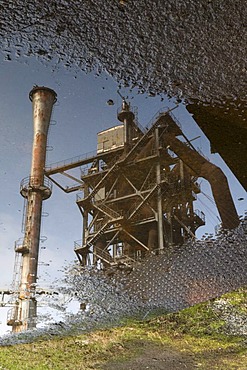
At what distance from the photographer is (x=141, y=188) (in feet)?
6.70

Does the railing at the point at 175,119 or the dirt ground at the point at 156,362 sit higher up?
the railing at the point at 175,119

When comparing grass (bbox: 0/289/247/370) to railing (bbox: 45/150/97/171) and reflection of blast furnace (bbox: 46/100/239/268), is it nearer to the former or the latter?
reflection of blast furnace (bbox: 46/100/239/268)

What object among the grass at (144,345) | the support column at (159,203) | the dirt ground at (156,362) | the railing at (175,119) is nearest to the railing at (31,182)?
the support column at (159,203)

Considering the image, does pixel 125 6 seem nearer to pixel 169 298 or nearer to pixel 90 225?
pixel 90 225

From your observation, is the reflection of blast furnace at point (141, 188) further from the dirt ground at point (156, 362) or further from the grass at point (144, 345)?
the dirt ground at point (156, 362)

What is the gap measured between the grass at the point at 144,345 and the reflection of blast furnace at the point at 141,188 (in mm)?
2726

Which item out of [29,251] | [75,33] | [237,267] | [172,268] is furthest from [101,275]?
[75,33]

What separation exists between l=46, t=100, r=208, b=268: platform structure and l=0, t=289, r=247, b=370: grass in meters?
2.70

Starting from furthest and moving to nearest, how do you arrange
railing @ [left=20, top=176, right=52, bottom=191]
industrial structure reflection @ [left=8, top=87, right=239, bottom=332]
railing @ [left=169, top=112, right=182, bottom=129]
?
railing @ [left=20, top=176, right=52, bottom=191]
industrial structure reflection @ [left=8, top=87, right=239, bottom=332]
railing @ [left=169, top=112, right=182, bottom=129]

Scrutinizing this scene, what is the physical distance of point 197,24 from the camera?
4.17 feet

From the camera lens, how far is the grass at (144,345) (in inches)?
200

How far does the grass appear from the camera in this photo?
509cm

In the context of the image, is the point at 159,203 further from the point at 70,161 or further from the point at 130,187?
the point at 70,161

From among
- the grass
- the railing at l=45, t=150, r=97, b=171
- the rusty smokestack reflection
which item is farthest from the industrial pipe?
the grass
